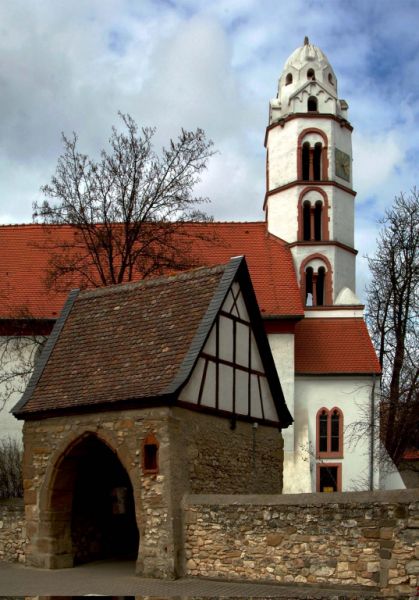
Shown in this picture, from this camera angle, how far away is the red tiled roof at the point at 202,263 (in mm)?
32375

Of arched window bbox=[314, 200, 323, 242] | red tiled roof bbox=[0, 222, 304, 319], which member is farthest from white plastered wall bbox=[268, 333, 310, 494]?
arched window bbox=[314, 200, 323, 242]

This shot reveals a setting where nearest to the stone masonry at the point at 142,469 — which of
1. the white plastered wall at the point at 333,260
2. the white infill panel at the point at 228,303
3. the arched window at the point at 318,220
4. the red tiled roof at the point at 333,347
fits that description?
the white infill panel at the point at 228,303

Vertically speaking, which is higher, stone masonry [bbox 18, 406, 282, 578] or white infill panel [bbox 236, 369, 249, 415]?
white infill panel [bbox 236, 369, 249, 415]

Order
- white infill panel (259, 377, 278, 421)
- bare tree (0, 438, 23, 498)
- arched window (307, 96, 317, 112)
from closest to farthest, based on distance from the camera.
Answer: white infill panel (259, 377, 278, 421), bare tree (0, 438, 23, 498), arched window (307, 96, 317, 112)

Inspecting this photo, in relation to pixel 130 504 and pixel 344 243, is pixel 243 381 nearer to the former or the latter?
pixel 130 504

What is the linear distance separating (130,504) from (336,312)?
1685 centimetres

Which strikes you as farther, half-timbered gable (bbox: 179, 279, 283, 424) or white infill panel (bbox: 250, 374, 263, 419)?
white infill panel (bbox: 250, 374, 263, 419)

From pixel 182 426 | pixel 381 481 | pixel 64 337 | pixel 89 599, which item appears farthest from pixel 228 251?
pixel 89 599

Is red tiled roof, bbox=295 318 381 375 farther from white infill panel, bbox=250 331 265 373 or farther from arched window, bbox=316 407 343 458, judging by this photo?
white infill panel, bbox=250 331 265 373

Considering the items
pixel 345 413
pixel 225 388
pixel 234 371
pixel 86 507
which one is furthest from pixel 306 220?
pixel 86 507

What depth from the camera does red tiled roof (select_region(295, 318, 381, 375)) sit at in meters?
33.2

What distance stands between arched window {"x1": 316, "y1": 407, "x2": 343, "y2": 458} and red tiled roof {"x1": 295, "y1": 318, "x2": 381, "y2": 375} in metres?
1.58

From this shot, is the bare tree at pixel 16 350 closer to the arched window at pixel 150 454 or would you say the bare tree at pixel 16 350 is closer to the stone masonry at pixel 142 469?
the stone masonry at pixel 142 469

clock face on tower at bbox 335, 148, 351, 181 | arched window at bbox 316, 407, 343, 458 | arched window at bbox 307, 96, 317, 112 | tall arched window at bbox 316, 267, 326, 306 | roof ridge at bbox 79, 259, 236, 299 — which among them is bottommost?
arched window at bbox 316, 407, 343, 458
